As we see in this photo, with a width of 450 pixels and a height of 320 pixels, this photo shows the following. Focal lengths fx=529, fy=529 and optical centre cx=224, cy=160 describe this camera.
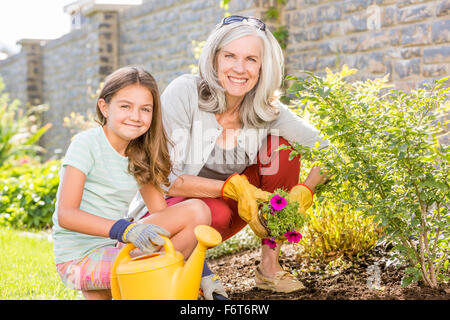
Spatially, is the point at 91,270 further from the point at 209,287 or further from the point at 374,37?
the point at 374,37

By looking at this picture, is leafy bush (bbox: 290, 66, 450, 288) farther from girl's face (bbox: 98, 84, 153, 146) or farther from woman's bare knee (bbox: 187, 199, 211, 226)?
girl's face (bbox: 98, 84, 153, 146)

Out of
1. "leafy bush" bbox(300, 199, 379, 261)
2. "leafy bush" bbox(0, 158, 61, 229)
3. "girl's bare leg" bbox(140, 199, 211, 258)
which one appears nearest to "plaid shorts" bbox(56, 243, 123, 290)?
"girl's bare leg" bbox(140, 199, 211, 258)

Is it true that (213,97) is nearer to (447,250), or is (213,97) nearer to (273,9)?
(447,250)

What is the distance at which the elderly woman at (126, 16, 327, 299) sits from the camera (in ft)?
8.21

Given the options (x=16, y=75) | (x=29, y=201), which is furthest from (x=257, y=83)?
(x=16, y=75)

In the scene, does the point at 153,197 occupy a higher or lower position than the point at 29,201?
higher

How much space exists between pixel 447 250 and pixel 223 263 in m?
1.45

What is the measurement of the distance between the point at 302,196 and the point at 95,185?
3.04ft

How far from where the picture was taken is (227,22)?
2.57 m

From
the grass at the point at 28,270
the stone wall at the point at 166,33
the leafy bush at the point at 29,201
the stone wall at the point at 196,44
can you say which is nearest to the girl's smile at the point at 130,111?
the grass at the point at 28,270

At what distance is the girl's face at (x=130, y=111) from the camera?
7.09 feet

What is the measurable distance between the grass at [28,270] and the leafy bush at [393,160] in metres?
1.57

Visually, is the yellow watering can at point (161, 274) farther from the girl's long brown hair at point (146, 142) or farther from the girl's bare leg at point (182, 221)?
the girl's long brown hair at point (146, 142)

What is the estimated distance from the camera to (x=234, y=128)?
8.81ft
